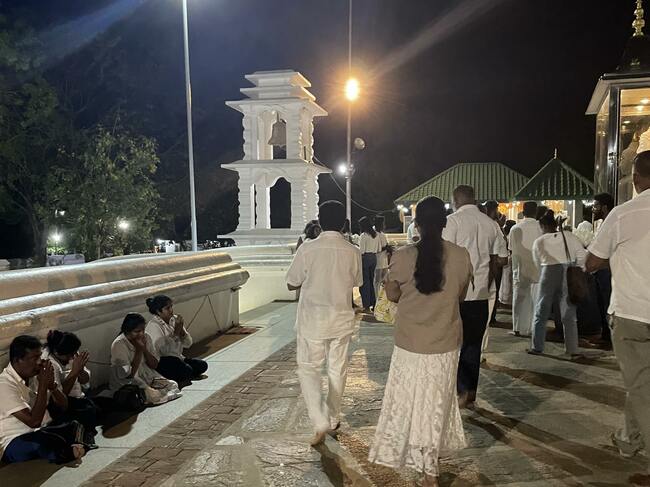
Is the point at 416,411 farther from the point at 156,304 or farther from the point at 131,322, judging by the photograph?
the point at 156,304

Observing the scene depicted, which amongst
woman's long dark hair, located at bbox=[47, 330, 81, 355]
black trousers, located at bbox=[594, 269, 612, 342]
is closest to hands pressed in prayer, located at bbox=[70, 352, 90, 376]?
woman's long dark hair, located at bbox=[47, 330, 81, 355]

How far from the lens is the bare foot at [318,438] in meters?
4.32

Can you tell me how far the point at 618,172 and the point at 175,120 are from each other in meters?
36.3

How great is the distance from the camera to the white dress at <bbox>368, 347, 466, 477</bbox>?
11.4ft

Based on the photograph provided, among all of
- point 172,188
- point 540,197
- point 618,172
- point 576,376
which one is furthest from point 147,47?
point 576,376

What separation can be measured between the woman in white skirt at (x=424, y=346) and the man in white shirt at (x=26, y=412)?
7.35 ft

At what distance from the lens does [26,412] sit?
3992mm

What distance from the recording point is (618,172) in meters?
9.17

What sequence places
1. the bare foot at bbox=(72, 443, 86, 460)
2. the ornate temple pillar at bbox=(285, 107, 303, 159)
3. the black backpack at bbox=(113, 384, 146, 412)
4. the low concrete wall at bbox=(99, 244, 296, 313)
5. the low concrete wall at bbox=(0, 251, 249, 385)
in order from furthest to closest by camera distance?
the ornate temple pillar at bbox=(285, 107, 303, 159) < the low concrete wall at bbox=(99, 244, 296, 313) < the black backpack at bbox=(113, 384, 146, 412) < the low concrete wall at bbox=(0, 251, 249, 385) < the bare foot at bbox=(72, 443, 86, 460)

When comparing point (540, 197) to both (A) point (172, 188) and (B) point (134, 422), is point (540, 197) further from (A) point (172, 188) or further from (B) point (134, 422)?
(A) point (172, 188)

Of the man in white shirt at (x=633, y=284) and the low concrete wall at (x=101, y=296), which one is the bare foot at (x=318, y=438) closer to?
the man in white shirt at (x=633, y=284)

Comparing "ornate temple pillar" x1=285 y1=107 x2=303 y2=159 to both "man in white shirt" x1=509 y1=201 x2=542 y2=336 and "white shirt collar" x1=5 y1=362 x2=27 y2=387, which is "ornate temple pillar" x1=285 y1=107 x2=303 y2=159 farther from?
"white shirt collar" x1=5 y1=362 x2=27 y2=387

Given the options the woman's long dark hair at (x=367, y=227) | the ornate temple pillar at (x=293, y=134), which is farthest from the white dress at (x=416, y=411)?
the ornate temple pillar at (x=293, y=134)

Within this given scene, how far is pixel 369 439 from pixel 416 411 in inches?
42.2
